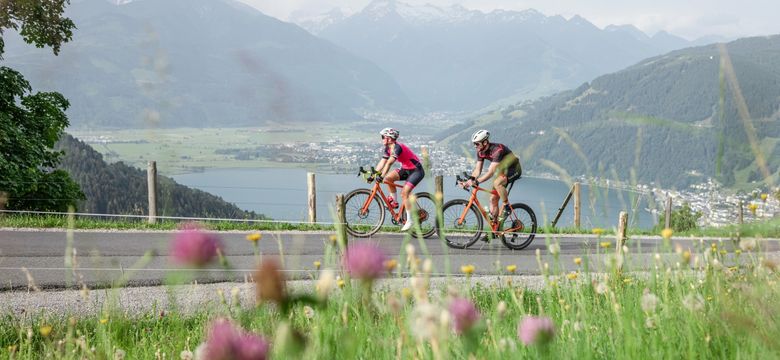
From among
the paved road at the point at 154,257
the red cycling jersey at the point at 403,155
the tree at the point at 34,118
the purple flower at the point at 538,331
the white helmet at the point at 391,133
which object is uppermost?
the tree at the point at 34,118

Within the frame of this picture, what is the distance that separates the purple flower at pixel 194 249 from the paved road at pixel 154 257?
7.45m

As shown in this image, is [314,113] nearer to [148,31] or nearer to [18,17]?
[148,31]

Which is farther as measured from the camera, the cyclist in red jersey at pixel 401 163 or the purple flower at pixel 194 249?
the cyclist in red jersey at pixel 401 163

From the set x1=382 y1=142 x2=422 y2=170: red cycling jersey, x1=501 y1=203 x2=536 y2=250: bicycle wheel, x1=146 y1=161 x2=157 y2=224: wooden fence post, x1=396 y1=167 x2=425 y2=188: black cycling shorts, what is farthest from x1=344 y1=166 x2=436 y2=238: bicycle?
x1=146 y1=161 x2=157 y2=224: wooden fence post

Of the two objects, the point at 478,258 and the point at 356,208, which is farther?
the point at 356,208

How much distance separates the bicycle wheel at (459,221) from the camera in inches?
473

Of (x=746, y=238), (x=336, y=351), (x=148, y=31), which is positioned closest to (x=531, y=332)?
(x=336, y=351)

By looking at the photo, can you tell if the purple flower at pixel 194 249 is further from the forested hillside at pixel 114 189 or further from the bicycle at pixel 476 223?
the forested hillside at pixel 114 189

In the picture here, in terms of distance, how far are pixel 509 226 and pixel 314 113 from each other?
29.6 ft

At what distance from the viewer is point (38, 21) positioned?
21.7m

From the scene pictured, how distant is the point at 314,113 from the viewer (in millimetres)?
4121

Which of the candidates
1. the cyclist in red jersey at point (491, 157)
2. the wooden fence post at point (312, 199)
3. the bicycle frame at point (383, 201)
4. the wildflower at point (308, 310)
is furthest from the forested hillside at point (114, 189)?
the wildflower at point (308, 310)

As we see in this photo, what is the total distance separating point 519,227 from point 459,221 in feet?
4.24

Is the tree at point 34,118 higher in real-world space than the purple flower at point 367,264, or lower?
higher
